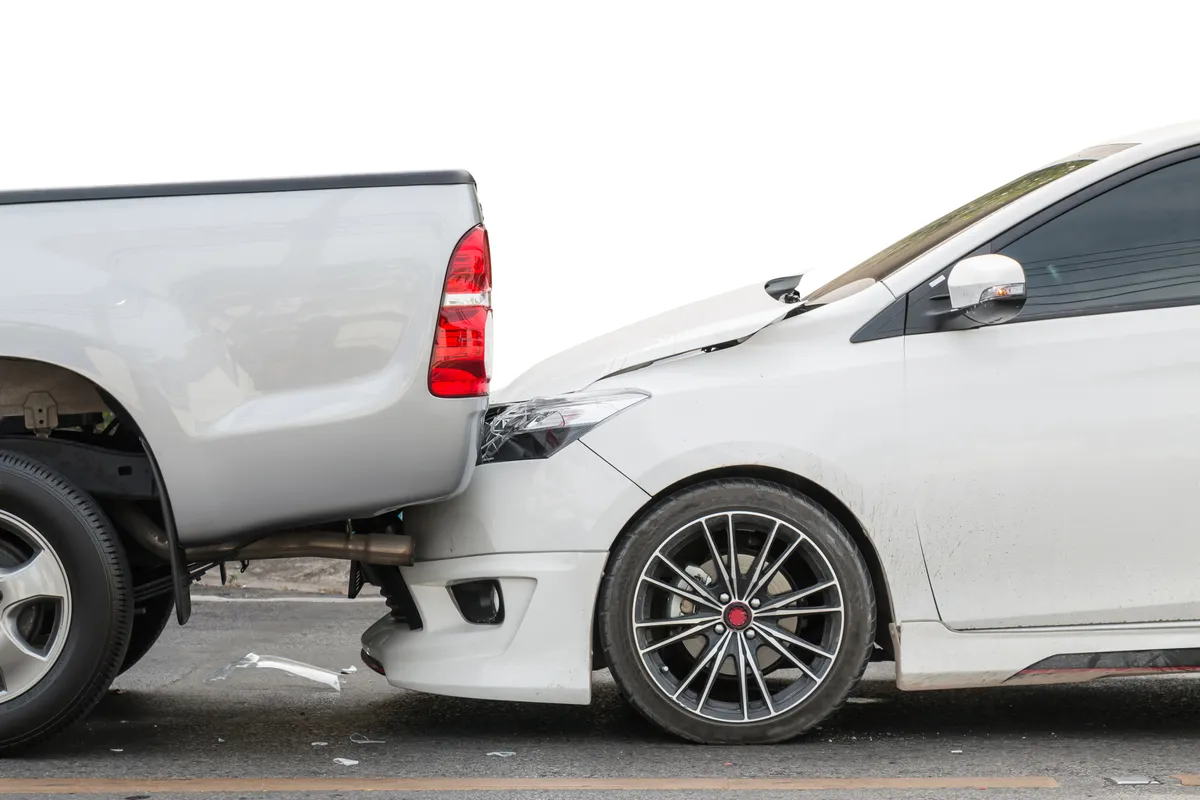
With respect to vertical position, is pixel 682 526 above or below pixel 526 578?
above

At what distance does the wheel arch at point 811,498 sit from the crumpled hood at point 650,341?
388 mm

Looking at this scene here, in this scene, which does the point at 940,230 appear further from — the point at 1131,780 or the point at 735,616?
the point at 1131,780

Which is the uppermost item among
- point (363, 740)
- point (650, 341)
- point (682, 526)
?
point (650, 341)

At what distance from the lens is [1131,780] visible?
147 inches

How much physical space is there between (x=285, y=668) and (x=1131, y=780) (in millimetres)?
3176

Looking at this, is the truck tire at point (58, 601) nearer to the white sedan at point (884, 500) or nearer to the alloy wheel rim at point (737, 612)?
the white sedan at point (884, 500)

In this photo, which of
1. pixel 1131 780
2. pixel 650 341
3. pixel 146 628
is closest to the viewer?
pixel 1131 780

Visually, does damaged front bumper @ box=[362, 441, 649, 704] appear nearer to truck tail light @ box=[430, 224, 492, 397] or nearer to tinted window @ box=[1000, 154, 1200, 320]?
truck tail light @ box=[430, 224, 492, 397]

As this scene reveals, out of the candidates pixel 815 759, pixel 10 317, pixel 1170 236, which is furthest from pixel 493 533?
pixel 1170 236

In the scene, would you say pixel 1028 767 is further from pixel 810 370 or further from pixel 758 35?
pixel 758 35

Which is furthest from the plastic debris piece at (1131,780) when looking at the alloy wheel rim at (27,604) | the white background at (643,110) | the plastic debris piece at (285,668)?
the white background at (643,110)

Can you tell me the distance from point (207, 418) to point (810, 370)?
1.71 m

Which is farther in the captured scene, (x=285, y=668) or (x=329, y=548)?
(x=285, y=668)

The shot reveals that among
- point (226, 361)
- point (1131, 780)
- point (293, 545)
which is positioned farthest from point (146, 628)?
point (1131, 780)
